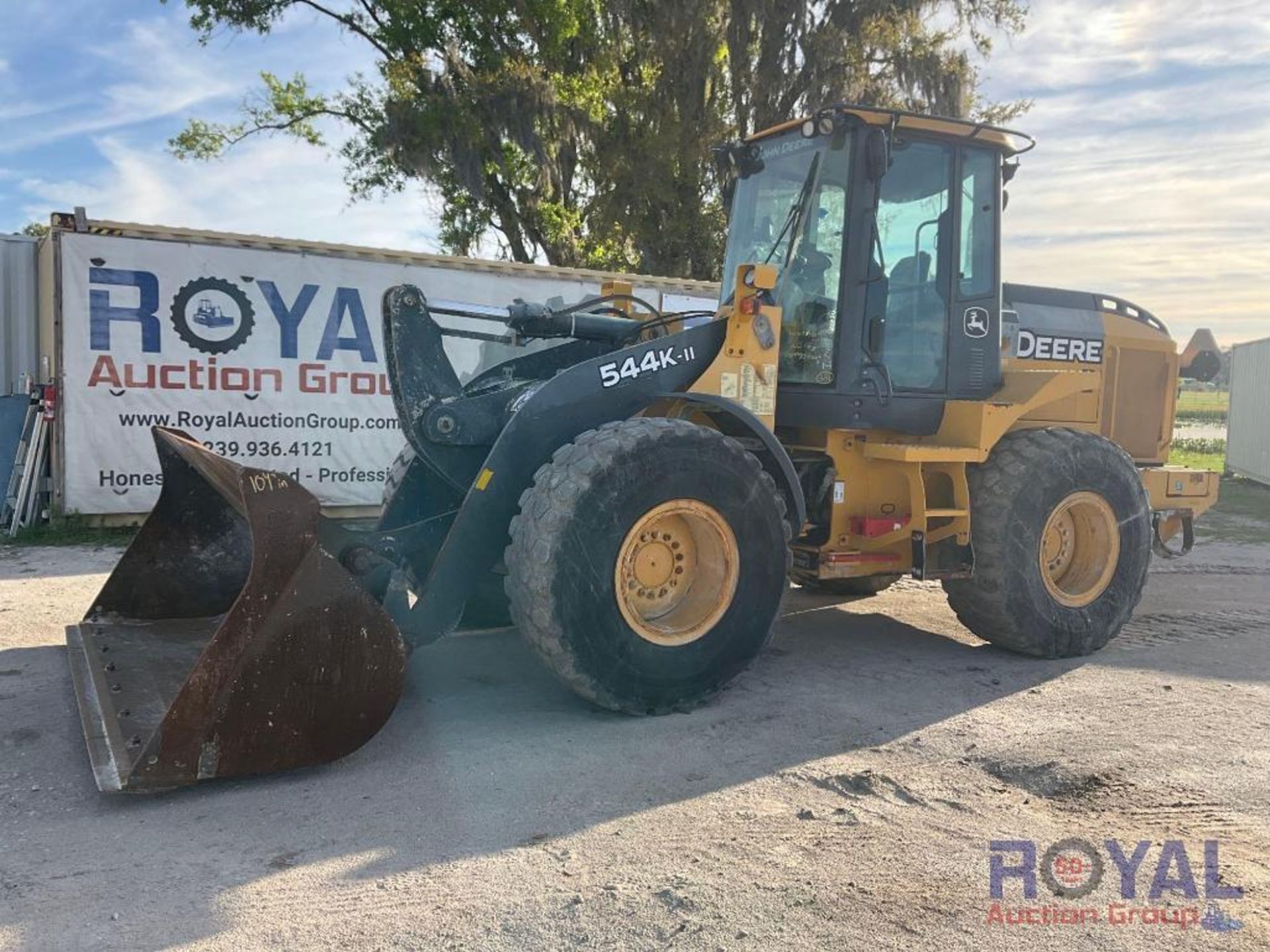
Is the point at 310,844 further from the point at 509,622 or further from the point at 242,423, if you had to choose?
the point at 242,423

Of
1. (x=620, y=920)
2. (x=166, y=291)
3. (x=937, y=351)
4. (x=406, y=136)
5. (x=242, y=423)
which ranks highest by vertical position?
(x=406, y=136)

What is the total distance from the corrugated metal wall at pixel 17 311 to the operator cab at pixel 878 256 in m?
8.26

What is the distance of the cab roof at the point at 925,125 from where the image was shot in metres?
5.45

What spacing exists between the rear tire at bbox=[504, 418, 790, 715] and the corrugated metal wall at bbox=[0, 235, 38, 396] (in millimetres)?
8779

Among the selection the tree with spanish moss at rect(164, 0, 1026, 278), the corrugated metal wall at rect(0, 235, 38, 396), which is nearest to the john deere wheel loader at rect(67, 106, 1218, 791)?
the corrugated metal wall at rect(0, 235, 38, 396)

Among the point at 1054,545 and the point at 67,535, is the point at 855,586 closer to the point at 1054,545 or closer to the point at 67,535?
the point at 1054,545

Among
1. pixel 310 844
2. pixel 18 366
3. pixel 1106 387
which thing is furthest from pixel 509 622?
pixel 18 366

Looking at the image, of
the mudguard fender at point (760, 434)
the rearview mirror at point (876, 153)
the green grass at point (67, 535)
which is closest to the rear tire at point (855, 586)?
the mudguard fender at point (760, 434)

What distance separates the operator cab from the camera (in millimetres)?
5543

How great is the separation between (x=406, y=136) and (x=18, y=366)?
333 inches

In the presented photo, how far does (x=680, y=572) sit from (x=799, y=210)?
2.26 m

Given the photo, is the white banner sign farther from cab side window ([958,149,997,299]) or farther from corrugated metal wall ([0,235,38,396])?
cab side window ([958,149,997,299])

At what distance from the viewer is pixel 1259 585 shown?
8.89 m

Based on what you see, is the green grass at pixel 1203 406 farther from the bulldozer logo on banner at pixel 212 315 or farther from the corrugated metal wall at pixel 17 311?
the corrugated metal wall at pixel 17 311
